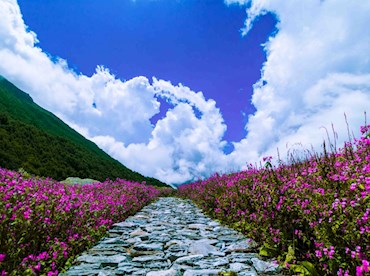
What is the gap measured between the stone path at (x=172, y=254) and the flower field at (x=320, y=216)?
422 millimetres

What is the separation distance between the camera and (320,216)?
406cm

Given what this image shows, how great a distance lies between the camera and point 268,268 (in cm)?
459

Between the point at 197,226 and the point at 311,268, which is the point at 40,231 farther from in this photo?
the point at 197,226

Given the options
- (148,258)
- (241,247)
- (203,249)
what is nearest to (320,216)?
(241,247)

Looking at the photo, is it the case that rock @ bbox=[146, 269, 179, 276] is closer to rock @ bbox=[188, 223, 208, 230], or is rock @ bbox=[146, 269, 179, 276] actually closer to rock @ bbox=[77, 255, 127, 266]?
rock @ bbox=[77, 255, 127, 266]

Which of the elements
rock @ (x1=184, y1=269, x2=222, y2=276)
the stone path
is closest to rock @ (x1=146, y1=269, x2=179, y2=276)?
the stone path

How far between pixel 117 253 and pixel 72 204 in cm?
136

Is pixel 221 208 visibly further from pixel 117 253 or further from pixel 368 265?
pixel 368 265

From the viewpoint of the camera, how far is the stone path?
4.74 metres

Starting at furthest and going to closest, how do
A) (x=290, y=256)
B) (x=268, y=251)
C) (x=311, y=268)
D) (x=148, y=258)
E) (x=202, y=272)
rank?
(x=148, y=258), (x=268, y=251), (x=202, y=272), (x=290, y=256), (x=311, y=268)

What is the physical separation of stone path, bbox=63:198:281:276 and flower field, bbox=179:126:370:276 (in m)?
0.42

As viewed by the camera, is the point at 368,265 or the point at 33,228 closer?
the point at 368,265

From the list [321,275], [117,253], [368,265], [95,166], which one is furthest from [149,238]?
Answer: [95,166]

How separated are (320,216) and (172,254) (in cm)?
279
